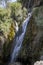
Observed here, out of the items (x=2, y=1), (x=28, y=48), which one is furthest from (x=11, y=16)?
(x=28, y=48)

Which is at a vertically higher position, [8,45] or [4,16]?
[4,16]

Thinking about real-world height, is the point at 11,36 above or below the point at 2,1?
below

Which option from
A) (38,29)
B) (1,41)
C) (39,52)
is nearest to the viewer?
(39,52)

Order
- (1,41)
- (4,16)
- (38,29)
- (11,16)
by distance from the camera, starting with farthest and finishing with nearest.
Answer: (11,16), (4,16), (1,41), (38,29)

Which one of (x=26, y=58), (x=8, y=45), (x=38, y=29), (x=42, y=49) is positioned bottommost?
(x=8, y=45)

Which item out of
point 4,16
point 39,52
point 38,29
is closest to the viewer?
point 39,52

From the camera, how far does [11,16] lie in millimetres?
24609

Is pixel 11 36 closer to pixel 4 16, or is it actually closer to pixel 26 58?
pixel 4 16

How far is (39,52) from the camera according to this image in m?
12.7

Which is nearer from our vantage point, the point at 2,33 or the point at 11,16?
the point at 2,33

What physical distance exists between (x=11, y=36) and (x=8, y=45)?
4.55 feet

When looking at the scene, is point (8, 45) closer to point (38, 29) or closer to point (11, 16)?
point (11, 16)

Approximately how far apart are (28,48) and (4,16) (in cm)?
790

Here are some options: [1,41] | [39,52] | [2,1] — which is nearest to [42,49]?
[39,52]
